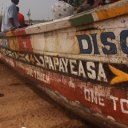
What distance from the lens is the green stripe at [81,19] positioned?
284 centimetres

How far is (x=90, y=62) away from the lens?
300 centimetres

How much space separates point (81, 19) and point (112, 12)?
0.49m

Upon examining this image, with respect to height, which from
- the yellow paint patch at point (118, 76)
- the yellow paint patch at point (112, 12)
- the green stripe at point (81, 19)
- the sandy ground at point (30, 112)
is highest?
the yellow paint patch at point (112, 12)

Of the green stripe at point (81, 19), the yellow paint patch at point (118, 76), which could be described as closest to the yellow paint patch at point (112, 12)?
the green stripe at point (81, 19)

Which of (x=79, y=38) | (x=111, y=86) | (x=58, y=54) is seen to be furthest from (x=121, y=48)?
(x=58, y=54)

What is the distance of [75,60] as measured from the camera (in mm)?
3291

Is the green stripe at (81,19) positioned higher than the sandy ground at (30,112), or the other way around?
the green stripe at (81,19)

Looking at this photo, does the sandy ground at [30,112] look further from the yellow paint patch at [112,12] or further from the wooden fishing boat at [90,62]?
the yellow paint patch at [112,12]

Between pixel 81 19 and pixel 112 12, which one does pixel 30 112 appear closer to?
pixel 81 19

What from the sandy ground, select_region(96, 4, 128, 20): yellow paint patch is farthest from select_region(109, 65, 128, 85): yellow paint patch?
the sandy ground

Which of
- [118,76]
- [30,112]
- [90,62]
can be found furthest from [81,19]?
[30,112]

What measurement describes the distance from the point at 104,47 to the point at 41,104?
205 centimetres

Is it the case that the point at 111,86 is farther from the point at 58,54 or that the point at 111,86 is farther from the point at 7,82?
the point at 7,82

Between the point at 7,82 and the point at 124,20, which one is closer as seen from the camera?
the point at 124,20
